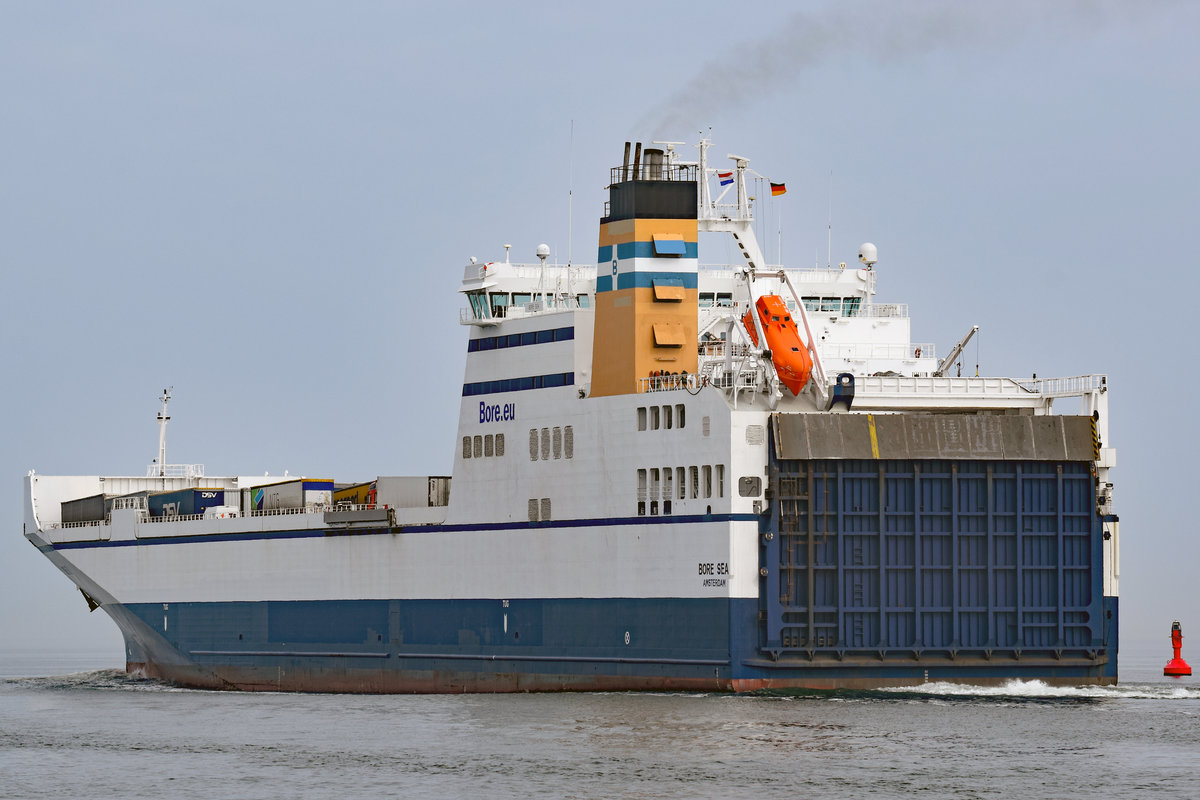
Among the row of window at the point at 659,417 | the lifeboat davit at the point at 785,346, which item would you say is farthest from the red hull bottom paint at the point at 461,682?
the lifeboat davit at the point at 785,346

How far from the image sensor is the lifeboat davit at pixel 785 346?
40.6 metres

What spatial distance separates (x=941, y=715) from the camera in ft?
121

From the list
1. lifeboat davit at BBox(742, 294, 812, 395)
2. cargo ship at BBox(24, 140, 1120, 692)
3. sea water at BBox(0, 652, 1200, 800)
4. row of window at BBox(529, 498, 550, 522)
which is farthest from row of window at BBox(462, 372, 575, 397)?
sea water at BBox(0, 652, 1200, 800)

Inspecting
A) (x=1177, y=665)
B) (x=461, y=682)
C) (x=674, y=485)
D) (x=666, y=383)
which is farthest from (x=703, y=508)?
(x=1177, y=665)

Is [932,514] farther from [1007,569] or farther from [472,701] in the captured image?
[472,701]

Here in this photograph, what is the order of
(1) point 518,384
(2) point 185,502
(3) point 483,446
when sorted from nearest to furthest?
(1) point 518,384
(3) point 483,446
(2) point 185,502

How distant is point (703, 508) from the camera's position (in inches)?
1594

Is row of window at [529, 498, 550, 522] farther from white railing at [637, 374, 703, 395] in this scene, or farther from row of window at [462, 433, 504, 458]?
white railing at [637, 374, 703, 395]

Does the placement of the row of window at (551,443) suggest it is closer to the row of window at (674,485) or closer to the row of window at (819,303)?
the row of window at (674,485)

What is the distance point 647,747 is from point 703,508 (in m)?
7.42

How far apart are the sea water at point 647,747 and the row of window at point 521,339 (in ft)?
27.1

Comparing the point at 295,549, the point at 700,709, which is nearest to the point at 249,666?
the point at 295,549

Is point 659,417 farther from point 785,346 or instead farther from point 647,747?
point 647,747

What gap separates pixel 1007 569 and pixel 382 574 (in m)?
16.3
